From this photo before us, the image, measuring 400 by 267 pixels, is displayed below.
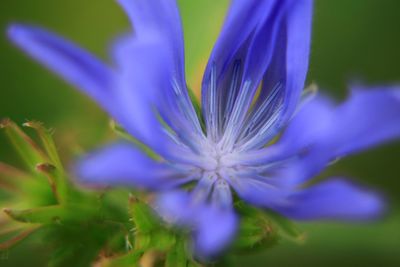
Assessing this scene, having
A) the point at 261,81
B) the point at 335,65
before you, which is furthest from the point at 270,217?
the point at 335,65

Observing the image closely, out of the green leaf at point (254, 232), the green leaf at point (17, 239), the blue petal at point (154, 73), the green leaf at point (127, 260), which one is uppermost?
the blue petal at point (154, 73)

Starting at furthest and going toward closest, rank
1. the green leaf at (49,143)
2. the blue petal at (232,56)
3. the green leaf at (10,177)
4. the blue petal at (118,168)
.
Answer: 1. the green leaf at (10,177)
2. the green leaf at (49,143)
3. the blue petal at (232,56)
4. the blue petal at (118,168)

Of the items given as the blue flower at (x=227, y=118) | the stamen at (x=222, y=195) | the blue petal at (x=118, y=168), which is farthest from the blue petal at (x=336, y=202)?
the blue petal at (x=118, y=168)

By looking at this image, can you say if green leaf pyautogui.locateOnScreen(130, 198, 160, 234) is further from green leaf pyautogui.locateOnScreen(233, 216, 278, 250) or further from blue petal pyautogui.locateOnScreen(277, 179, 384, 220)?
blue petal pyautogui.locateOnScreen(277, 179, 384, 220)

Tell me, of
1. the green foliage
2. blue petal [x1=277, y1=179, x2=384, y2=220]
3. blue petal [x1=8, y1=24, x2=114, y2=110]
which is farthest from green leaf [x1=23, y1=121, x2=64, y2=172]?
blue petal [x1=277, y1=179, x2=384, y2=220]

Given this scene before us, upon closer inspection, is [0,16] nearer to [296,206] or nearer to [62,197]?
[62,197]

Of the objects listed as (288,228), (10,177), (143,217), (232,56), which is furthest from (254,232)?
(10,177)

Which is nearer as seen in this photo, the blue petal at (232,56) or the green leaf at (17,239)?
the blue petal at (232,56)

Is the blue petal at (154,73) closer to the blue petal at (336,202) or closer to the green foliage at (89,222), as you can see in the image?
the green foliage at (89,222)
